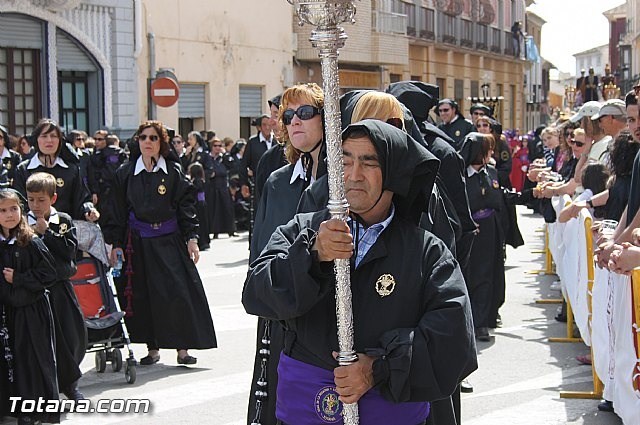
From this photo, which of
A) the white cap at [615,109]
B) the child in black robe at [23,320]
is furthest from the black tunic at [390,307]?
the white cap at [615,109]

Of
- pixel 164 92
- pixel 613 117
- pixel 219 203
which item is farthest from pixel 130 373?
pixel 164 92

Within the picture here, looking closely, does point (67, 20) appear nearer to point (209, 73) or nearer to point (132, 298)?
point (209, 73)

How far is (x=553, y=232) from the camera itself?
49.8 ft

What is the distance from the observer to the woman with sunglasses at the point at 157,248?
979 centimetres

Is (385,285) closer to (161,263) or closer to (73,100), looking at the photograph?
(161,263)

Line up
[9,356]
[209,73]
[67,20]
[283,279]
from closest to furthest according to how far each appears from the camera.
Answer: [283,279], [9,356], [67,20], [209,73]

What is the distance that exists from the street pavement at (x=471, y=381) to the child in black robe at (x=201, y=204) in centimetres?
619

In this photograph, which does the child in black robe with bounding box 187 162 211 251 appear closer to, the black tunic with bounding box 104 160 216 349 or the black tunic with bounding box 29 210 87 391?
the black tunic with bounding box 104 160 216 349

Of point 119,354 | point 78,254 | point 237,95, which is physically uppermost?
point 237,95

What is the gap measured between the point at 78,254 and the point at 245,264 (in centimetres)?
783

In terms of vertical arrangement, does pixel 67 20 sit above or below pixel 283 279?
above

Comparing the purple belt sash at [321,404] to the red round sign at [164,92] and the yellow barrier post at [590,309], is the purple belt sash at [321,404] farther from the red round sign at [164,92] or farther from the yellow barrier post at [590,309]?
the red round sign at [164,92]

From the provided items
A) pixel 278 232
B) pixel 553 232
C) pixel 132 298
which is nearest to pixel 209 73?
pixel 553 232

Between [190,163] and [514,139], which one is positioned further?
[514,139]
